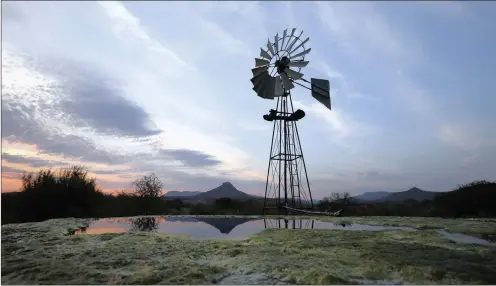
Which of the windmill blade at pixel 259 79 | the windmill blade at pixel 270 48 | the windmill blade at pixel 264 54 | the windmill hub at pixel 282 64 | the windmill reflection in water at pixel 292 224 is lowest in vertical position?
the windmill reflection in water at pixel 292 224

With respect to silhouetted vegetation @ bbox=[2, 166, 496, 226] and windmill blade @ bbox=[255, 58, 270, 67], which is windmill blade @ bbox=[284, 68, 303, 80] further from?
silhouetted vegetation @ bbox=[2, 166, 496, 226]

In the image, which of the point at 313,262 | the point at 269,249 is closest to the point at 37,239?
the point at 269,249

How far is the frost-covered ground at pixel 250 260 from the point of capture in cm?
584

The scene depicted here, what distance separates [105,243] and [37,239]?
7.36 feet

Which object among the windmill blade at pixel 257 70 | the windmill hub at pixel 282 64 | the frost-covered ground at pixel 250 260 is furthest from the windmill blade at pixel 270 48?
the frost-covered ground at pixel 250 260

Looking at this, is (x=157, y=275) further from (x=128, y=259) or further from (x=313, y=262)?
(x=313, y=262)

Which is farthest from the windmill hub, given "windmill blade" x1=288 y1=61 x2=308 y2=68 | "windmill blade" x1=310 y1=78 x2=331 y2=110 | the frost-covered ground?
the frost-covered ground

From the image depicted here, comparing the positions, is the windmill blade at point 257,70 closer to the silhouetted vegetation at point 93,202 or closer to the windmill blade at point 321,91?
the windmill blade at point 321,91

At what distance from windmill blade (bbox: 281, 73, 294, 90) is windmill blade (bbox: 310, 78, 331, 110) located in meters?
1.36

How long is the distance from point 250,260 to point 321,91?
51.4 ft

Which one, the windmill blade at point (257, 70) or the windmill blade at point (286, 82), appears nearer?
the windmill blade at point (286, 82)

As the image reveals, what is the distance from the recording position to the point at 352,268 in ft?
21.0

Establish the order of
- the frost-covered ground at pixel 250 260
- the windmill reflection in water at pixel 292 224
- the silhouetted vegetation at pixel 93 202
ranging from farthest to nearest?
the silhouetted vegetation at pixel 93 202
the windmill reflection in water at pixel 292 224
the frost-covered ground at pixel 250 260

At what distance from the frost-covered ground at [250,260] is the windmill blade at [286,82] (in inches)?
476
